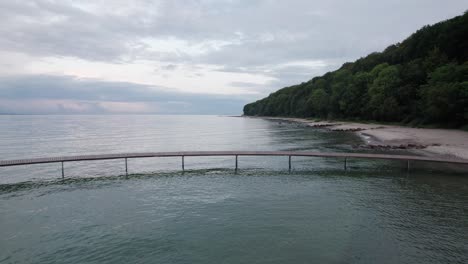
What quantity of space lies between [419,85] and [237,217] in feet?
228

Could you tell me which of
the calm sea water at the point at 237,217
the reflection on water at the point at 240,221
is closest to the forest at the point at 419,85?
the calm sea water at the point at 237,217

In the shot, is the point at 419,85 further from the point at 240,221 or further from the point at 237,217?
the point at 240,221

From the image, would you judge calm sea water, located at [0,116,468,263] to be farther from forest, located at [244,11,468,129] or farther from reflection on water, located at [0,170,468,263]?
forest, located at [244,11,468,129]

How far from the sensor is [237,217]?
14.7 metres

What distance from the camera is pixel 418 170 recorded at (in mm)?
25219

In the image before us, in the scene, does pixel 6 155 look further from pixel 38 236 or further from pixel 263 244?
pixel 263 244

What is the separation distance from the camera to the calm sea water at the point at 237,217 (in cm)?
1115

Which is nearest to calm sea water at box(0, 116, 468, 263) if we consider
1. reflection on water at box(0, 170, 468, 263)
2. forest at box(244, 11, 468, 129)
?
reflection on water at box(0, 170, 468, 263)

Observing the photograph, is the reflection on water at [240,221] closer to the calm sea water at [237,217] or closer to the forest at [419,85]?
the calm sea water at [237,217]

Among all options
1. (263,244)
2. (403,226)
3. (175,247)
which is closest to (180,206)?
(175,247)

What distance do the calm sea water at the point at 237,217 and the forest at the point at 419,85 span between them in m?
33.8

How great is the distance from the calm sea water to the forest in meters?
33.8

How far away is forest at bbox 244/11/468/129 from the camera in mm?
50009

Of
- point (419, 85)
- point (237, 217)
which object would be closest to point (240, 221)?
point (237, 217)
